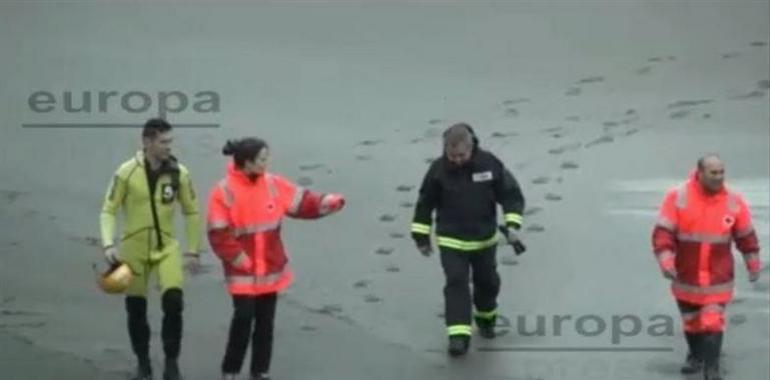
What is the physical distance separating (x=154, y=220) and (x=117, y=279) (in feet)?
1.34

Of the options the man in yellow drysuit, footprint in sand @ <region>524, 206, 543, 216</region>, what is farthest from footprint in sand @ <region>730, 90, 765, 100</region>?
the man in yellow drysuit

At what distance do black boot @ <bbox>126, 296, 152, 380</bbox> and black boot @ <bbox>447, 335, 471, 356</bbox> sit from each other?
6.04 ft

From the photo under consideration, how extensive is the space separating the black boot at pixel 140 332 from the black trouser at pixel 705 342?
3.20 m

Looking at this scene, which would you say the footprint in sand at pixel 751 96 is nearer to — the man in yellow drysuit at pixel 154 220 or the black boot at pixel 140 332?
the man in yellow drysuit at pixel 154 220

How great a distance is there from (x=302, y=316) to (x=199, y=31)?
2.25m

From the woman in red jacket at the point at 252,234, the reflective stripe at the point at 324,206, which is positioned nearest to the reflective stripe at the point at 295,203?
the woman in red jacket at the point at 252,234

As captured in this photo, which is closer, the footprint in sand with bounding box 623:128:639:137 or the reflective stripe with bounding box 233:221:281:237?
the reflective stripe with bounding box 233:221:281:237

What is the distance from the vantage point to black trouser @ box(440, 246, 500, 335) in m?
11.2

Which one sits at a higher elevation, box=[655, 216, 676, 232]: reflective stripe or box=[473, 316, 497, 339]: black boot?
box=[655, 216, 676, 232]: reflective stripe

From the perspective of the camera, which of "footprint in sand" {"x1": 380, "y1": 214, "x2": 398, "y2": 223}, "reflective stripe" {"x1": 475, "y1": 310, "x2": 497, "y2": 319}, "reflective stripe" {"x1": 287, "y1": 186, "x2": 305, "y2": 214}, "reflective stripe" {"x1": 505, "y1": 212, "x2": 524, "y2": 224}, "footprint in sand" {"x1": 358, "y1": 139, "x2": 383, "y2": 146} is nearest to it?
"reflective stripe" {"x1": 287, "y1": 186, "x2": 305, "y2": 214}

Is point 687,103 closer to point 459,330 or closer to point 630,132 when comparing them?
point 630,132

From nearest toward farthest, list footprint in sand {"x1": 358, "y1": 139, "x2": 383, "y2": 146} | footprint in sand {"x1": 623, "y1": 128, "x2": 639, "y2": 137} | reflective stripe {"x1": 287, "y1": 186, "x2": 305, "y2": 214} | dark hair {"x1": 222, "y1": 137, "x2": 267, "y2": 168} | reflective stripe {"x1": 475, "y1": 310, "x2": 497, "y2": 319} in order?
dark hair {"x1": 222, "y1": 137, "x2": 267, "y2": 168}, reflective stripe {"x1": 287, "y1": 186, "x2": 305, "y2": 214}, reflective stripe {"x1": 475, "y1": 310, "x2": 497, "y2": 319}, footprint in sand {"x1": 358, "y1": 139, "x2": 383, "y2": 146}, footprint in sand {"x1": 623, "y1": 128, "x2": 639, "y2": 137}

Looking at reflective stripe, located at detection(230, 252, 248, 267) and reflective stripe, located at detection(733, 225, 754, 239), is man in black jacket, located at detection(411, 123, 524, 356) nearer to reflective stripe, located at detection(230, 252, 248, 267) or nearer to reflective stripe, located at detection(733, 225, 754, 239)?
reflective stripe, located at detection(230, 252, 248, 267)

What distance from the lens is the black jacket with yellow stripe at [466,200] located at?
441 inches
